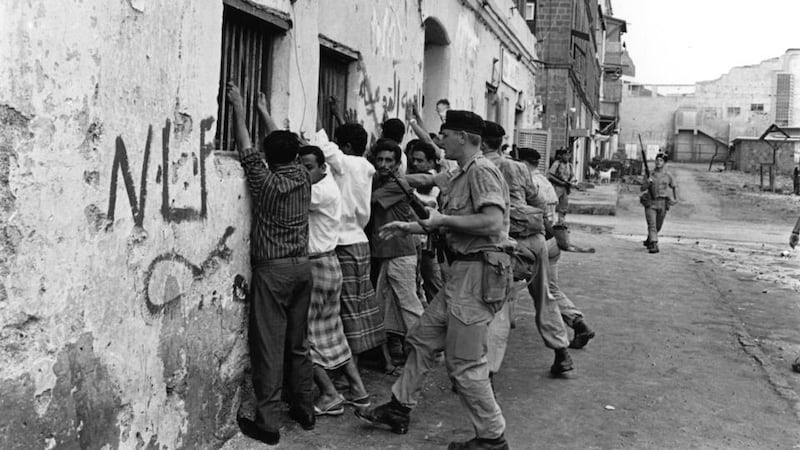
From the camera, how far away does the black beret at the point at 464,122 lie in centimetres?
416

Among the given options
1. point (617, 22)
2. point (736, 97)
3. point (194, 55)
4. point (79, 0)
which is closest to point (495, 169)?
point (194, 55)

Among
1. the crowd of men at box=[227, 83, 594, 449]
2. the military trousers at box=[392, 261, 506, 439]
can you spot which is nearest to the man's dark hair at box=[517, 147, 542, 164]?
the crowd of men at box=[227, 83, 594, 449]

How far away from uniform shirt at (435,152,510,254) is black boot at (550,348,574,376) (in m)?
1.82

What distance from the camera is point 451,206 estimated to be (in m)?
4.28

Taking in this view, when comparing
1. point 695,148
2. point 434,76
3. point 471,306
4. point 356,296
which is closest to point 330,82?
point 356,296

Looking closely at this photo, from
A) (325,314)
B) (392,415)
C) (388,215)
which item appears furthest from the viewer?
(388,215)

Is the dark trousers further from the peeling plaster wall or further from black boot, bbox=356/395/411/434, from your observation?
black boot, bbox=356/395/411/434

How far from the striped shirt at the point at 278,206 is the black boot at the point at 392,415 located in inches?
40.3

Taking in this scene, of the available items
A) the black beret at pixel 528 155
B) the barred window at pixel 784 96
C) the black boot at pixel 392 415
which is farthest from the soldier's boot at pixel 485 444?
the barred window at pixel 784 96

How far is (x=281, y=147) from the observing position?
4207 millimetres

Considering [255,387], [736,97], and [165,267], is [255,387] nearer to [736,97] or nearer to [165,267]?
[165,267]

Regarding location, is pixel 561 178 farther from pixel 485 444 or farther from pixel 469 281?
pixel 485 444

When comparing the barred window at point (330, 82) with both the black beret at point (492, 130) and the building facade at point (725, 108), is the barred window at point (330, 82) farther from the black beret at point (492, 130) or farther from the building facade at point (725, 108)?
the building facade at point (725, 108)

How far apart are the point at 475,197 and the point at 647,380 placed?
8.72 ft
